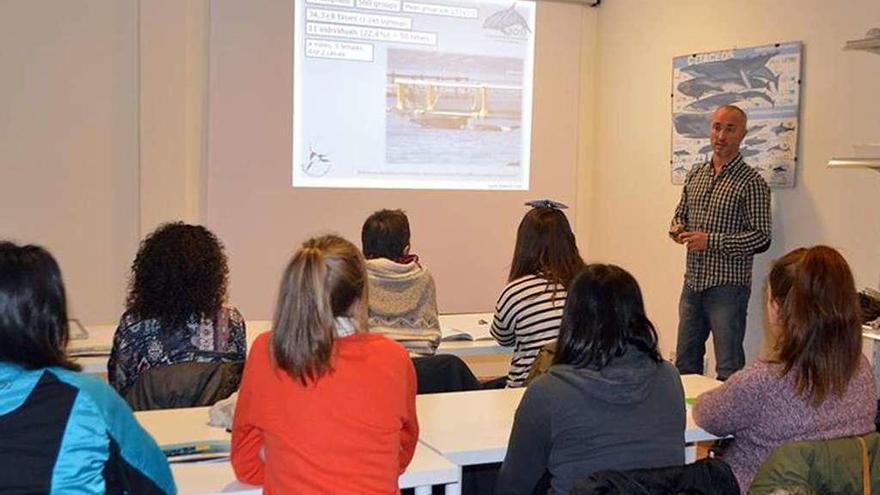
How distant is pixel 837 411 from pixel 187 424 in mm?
1494

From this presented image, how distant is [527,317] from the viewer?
306 centimetres

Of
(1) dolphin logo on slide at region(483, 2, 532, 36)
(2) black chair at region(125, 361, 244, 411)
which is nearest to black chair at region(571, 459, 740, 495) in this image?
(2) black chair at region(125, 361, 244, 411)

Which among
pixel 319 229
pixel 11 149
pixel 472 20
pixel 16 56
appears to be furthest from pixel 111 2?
pixel 472 20

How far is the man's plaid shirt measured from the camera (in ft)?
14.5

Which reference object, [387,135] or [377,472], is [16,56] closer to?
[387,135]

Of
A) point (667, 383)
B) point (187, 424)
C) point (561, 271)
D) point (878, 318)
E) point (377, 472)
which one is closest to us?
point (377, 472)

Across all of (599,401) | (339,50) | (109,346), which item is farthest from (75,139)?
(599,401)

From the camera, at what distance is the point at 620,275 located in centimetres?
206

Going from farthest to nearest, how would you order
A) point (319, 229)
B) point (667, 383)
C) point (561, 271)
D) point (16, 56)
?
point (319, 229)
point (16, 56)
point (561, 271)
point (667, 383)

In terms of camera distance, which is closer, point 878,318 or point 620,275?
point 620,275

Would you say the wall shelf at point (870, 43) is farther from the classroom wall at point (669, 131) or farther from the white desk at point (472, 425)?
the white desk at point (472, 425)

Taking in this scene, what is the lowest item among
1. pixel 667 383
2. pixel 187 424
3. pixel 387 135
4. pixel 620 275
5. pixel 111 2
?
pixel 187 424

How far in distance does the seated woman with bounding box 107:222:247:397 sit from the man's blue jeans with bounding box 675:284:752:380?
273 cm

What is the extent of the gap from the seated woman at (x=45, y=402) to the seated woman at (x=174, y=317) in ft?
3.02
